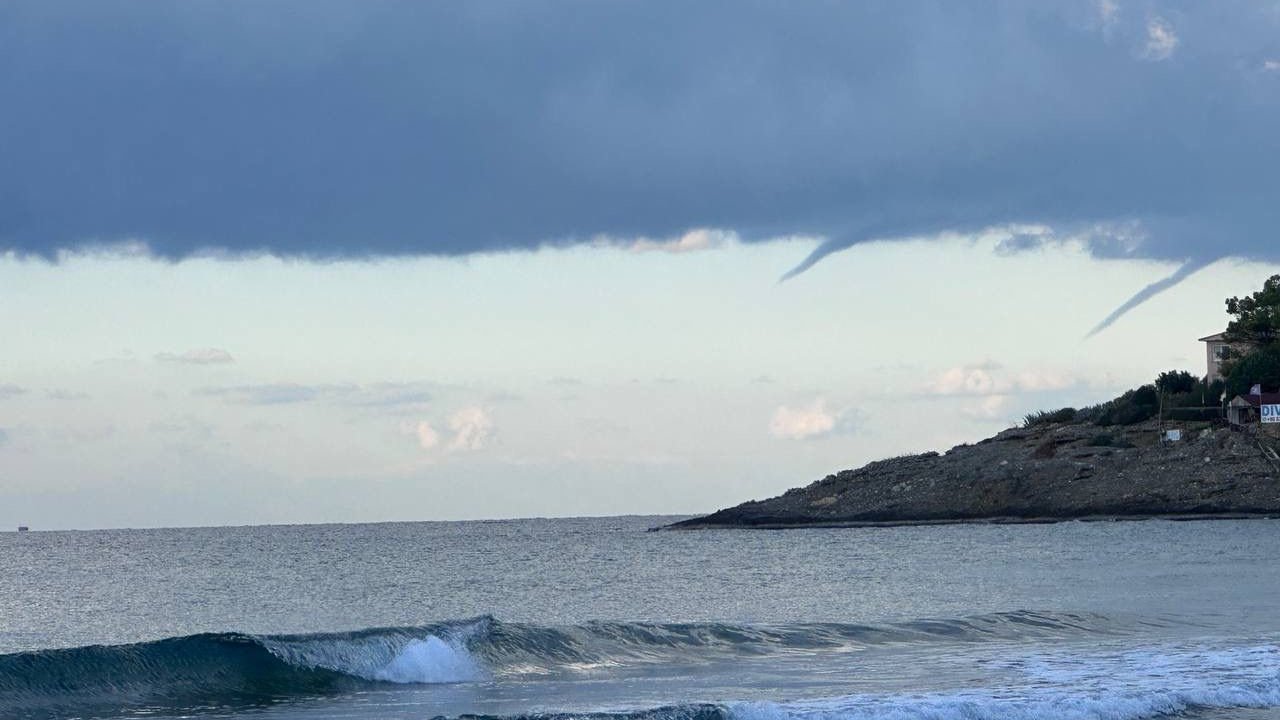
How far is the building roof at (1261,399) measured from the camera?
110 metres

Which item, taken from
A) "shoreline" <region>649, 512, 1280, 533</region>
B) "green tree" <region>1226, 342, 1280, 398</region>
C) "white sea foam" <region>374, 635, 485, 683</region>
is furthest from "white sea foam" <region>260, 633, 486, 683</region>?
"green tree" <region>1226, 342, 1280, 398</region>

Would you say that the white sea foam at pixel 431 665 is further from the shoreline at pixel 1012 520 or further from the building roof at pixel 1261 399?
the building roof at pixel 1261 399

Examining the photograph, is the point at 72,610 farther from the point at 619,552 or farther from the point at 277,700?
the point at 619,552

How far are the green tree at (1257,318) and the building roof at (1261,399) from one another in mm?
11188

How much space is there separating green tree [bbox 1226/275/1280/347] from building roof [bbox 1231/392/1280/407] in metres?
11.2

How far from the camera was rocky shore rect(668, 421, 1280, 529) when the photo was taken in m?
100

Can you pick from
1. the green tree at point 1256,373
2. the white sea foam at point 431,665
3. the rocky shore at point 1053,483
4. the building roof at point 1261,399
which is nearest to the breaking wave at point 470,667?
the white sea foam at point 431,665

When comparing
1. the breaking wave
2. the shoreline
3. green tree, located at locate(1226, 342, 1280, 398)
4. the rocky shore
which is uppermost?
green tree, located at locate(1226, 342, 1280, 398)

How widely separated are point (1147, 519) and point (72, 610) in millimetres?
73266

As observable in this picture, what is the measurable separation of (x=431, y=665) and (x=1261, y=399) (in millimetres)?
97072

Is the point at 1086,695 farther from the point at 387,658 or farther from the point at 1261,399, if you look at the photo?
the point at 1261,399

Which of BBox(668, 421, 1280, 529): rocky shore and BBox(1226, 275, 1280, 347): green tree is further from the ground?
BBox(1226, 275, 1280, 347): green tree

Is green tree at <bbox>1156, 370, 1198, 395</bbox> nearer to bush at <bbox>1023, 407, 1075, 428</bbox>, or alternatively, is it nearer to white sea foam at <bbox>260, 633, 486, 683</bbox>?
bush at <bbox>1023, 407, 1075, 428</bbox>

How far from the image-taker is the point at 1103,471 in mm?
107062
